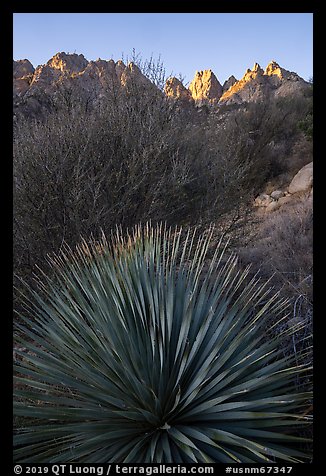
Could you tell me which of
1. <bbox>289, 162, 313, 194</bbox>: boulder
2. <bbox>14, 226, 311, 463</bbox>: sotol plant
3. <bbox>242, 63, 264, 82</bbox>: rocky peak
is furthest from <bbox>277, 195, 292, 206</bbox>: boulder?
<bbox>242, 63, 264, 82</bbox>: rocky peak

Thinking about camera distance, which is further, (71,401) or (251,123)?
(251,123)

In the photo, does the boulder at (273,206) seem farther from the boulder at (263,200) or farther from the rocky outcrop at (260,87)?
the rocky outcrop at (260,87)

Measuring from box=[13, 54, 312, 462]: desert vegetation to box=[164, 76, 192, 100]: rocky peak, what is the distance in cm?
16

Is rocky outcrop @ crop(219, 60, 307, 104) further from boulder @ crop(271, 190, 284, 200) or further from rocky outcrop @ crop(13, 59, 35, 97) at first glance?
rocky outcrop @ crop(13, 59, 35, 97)

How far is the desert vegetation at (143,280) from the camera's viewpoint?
2.18m

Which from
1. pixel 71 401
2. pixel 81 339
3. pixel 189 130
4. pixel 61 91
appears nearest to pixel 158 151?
pixel 189 130

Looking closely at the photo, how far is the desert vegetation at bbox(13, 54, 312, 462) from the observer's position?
7.16 ft

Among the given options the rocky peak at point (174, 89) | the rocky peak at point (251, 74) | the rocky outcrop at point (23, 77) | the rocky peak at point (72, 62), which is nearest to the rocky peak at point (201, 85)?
the rocky peak at point (174, 89)

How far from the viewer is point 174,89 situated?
22.5 feet

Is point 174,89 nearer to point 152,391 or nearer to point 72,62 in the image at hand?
point 72,62

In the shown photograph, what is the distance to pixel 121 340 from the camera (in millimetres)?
2506
